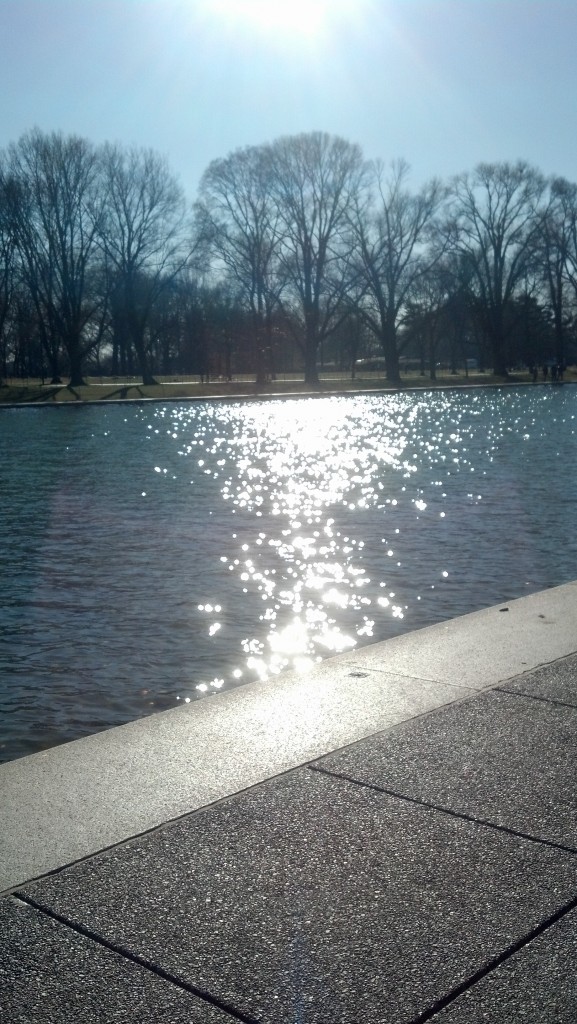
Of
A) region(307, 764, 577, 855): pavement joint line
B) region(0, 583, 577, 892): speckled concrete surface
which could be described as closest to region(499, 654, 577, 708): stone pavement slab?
region(0, 583, 577, 892): speckled concrete surface

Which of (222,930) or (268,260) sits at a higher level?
(268,260)

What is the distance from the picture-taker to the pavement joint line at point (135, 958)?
118 inches

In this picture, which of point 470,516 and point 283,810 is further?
point 470,516

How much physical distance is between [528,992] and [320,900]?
0.75 m

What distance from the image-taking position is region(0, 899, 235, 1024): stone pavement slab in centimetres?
298

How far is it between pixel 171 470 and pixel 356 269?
56.6 m

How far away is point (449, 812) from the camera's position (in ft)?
13.9

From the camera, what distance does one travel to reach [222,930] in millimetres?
3387

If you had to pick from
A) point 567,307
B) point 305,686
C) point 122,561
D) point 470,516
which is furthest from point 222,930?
point 567,307

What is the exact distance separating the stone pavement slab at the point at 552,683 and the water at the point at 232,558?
140cm

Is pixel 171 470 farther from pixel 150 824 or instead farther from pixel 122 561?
pixel 150 824

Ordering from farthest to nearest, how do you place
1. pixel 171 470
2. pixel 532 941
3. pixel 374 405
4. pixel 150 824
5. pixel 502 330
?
pixel 502 330 < pixel 374 405 < pixel 171 470 < pixel 150 824 < pixel 532 941

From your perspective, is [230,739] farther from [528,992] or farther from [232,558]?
[232,558]

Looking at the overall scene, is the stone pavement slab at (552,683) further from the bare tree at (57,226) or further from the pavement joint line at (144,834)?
the bare tree at (57,226)
